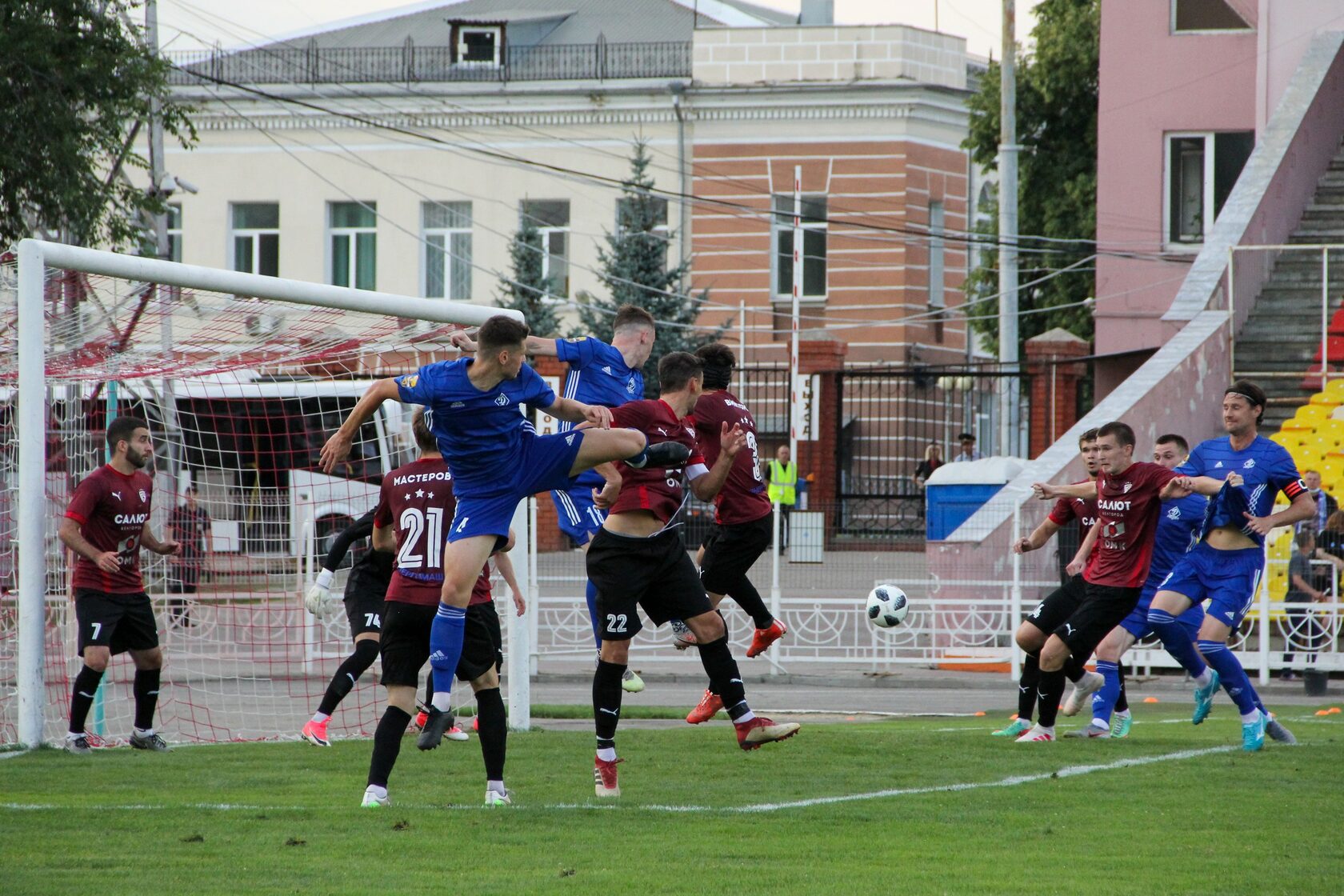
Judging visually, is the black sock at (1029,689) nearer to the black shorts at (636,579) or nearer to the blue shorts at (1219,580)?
the blue shorts at (1219,580)

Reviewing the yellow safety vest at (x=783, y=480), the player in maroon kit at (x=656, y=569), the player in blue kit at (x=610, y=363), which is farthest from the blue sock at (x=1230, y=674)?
the yellow safety vest at (x=783, y=480)

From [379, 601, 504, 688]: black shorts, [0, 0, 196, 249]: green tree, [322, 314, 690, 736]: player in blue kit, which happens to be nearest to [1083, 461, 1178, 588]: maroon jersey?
[322, 314, 690, 736]: player in blue kit

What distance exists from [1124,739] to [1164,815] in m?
3.19

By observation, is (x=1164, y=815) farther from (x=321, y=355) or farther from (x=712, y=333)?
(x=712, y=333)

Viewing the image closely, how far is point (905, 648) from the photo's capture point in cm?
1831

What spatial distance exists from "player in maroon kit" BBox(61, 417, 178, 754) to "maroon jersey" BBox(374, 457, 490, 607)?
5.83 feet

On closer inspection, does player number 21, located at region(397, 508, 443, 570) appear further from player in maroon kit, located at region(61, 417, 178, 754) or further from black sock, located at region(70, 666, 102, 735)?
black sock, located at region(70, 666, 102, 735)

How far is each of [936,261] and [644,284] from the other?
8635 mm

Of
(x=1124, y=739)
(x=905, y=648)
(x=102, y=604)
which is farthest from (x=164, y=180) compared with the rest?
(x=1124, y=739)

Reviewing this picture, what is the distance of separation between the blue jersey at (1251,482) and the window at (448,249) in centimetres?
3247

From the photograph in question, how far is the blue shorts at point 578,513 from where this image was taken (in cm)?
1113

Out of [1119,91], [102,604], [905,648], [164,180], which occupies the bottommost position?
[905,648]

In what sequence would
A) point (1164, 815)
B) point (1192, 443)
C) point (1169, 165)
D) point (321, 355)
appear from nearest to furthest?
point (1164, 815), point (321, 355), point (1192, 443), point (1169, 165)

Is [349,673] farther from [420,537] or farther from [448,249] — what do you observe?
[448,249]
